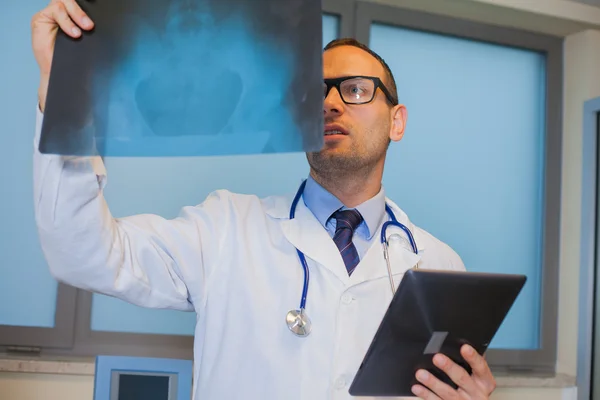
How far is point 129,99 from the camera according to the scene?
746 millimetres

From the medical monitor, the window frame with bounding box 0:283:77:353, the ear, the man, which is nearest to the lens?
the man

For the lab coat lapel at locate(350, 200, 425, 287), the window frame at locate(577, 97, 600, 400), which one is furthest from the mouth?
the window frame at locate(577, 97, 600, 400)

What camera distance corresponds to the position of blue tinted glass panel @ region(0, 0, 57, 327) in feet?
7.34

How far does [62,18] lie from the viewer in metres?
0.74

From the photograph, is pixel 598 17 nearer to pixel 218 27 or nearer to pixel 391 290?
pixel 391 290

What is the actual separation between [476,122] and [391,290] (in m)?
1.76

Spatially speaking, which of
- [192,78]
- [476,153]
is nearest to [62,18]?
[192,78]

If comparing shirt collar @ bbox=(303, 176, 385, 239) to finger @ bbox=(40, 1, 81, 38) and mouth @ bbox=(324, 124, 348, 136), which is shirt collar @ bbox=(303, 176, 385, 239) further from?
finger @ bbox=(40, 1, 81, 38)

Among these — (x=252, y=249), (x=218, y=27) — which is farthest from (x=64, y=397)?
(x=218, y=27)

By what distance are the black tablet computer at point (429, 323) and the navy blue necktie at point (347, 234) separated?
294 millimetres

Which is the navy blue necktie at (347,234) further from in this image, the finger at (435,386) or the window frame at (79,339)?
the window frame at (79,339)

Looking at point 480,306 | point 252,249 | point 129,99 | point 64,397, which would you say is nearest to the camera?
point 129,99

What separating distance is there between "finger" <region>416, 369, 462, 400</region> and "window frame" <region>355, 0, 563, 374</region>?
175cm

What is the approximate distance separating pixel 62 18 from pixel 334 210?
76cm
